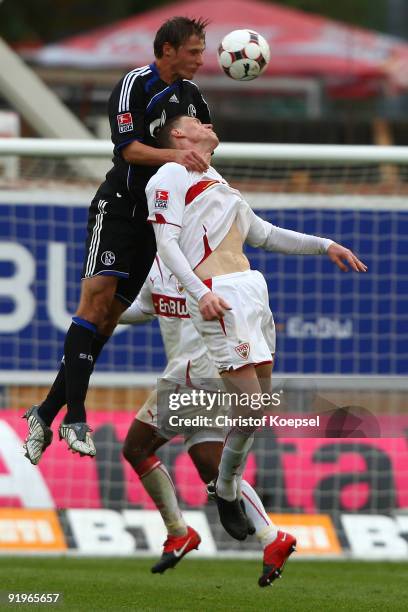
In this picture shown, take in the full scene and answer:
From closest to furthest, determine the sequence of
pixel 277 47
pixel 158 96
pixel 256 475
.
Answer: pixel 158 96, pixel 256 475, pixel 277 47

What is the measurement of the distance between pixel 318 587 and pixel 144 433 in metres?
1.47

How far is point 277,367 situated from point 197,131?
4676 millimetres

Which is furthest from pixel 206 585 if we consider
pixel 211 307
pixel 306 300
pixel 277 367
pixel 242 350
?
pixel 306 300

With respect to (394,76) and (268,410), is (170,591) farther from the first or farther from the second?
(394,76)

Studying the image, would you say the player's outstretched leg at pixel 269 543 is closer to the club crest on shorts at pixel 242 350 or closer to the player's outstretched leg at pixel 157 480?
the player's outstretched leg at pixel 157 480

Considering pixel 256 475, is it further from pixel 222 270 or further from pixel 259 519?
pixel 222 270

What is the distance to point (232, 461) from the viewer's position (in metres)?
8.04

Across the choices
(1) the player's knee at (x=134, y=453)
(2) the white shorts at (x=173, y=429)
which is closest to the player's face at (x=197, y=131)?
(2) the white shorts at (x=173, y=429)

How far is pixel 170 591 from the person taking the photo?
29.1 feet

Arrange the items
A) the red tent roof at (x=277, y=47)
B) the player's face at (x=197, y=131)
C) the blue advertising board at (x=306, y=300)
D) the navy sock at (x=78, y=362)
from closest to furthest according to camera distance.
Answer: the player's face at (x=197, y=131) < the navy sock at (x=78, y=362) < the blue advertising board at (x=306, y=300) < the red tent roof at (x=277, y=47)

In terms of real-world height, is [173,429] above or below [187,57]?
below

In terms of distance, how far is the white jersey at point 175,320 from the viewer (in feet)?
29.5

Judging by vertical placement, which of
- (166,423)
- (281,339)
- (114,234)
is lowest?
(166,423)

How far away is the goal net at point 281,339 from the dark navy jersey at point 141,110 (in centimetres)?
304
